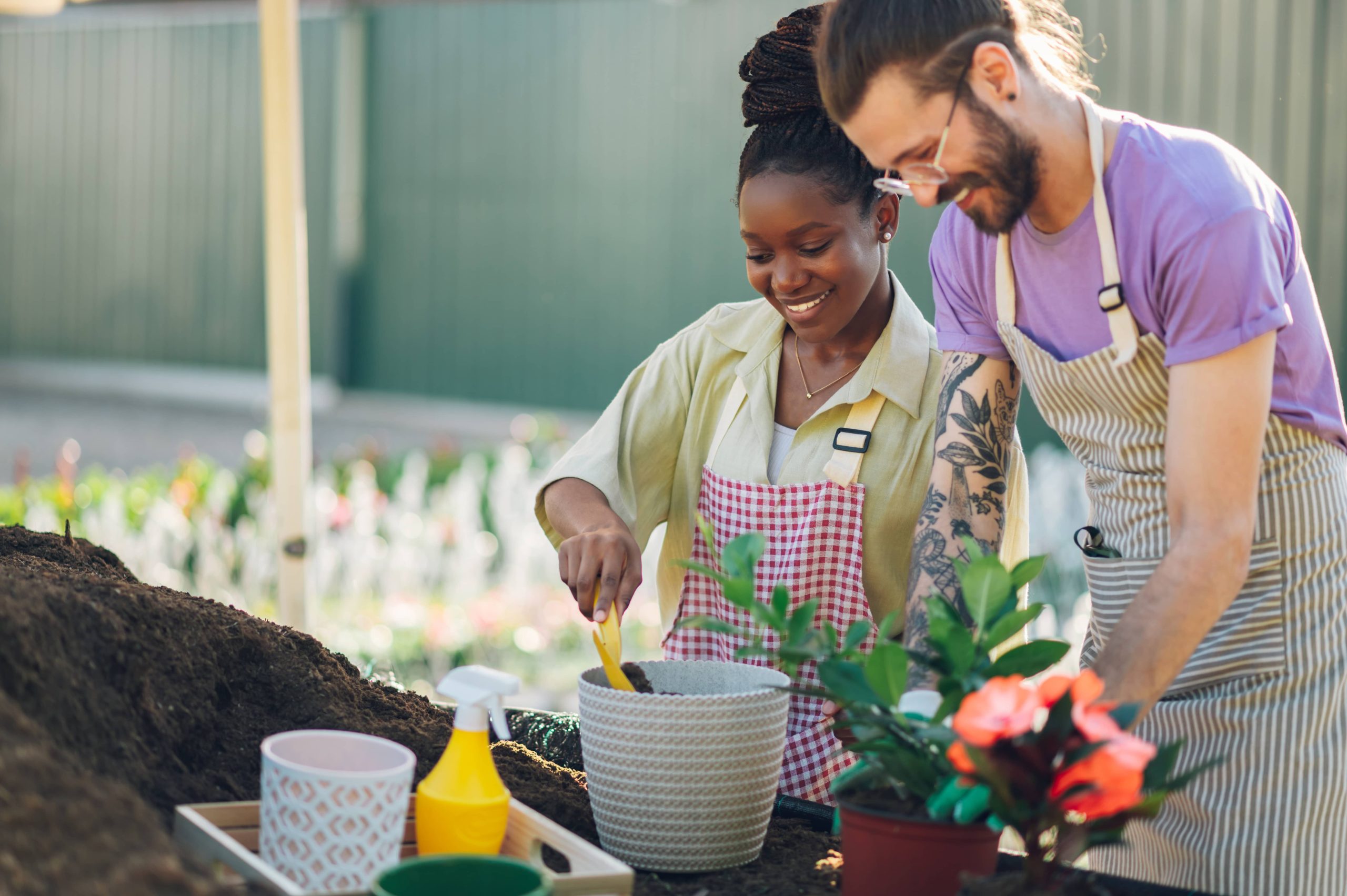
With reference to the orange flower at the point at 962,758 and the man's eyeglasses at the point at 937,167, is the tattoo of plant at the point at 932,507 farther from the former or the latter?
the orange flower at the point at 962,758

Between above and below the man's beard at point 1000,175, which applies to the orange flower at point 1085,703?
below

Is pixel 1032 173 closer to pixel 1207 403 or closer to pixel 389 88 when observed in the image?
pixel 1207 403

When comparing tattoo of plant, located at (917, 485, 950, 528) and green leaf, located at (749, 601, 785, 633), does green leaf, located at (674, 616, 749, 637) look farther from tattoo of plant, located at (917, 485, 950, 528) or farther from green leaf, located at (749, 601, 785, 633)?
tattoo of plant, located at (917, 485, 950, 528)

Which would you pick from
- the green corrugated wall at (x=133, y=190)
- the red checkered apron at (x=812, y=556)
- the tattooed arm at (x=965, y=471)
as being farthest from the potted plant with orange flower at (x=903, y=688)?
the green corrugated wall at (x=133, y=190)

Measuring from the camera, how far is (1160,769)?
0.91m

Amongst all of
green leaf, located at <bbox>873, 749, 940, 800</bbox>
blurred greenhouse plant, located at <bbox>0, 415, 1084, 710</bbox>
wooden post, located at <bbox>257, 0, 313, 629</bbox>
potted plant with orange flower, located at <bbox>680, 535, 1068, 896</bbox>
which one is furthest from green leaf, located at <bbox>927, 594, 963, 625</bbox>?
blurred greenhouse plant, located at <bbox>0, 415, 1084, 710</bbox>

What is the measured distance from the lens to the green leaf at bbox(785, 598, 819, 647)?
100 centimetres

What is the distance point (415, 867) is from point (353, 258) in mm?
7689

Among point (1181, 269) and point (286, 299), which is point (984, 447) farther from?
point (286, 299)

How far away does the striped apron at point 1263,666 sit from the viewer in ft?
4.58

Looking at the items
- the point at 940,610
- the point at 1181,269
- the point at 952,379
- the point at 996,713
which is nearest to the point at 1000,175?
the point at 1181,269

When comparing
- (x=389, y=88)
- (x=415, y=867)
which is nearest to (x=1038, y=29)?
(x=415, y=867)

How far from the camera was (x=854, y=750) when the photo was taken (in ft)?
3.36

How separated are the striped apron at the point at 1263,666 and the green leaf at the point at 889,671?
49cm
